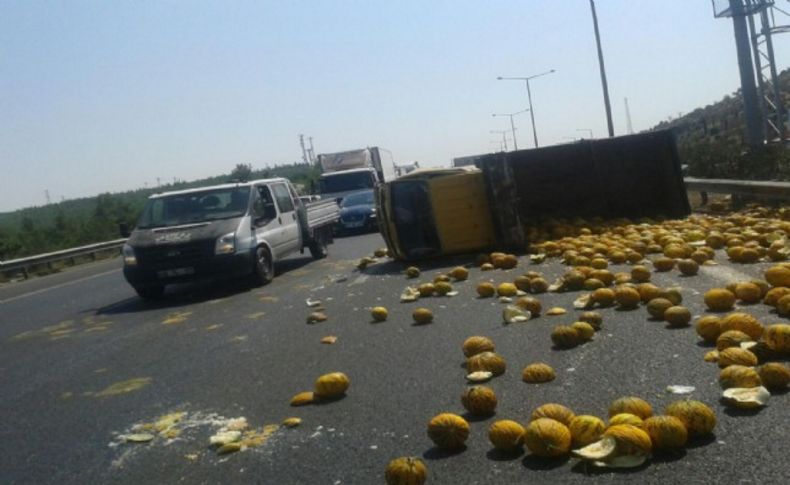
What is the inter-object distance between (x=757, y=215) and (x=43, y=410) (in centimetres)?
1196

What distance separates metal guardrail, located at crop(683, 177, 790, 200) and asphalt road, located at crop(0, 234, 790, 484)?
15.9 feet

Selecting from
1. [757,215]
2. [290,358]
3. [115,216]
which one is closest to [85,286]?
[290,358]

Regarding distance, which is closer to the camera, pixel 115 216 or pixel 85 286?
pixel 85 286

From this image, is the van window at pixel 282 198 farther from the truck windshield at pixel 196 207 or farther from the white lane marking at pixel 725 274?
the white lane marking at pixel 725 274

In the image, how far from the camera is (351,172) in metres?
30.8

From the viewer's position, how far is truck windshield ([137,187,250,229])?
14.3 m

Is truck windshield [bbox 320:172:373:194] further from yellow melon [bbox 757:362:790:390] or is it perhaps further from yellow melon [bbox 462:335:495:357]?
yellow melon [bbox 757:362:790:390]

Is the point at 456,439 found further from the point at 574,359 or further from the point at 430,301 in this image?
the point at 430,301

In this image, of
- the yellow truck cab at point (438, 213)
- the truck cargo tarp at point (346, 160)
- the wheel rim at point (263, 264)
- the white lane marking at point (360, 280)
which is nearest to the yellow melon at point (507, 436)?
the white lane marking at point (360, 280)

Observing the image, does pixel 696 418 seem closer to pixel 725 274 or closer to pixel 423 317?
pixel 423 317

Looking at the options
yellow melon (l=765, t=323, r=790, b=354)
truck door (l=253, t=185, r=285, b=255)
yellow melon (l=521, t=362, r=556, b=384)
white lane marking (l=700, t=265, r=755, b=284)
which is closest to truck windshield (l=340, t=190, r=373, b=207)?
truck door (l=253, t=185, r=285, b=255)

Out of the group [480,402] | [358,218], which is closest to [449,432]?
[480,402]

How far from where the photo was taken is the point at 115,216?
56.7 metres

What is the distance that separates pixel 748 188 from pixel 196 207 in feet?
33.0
